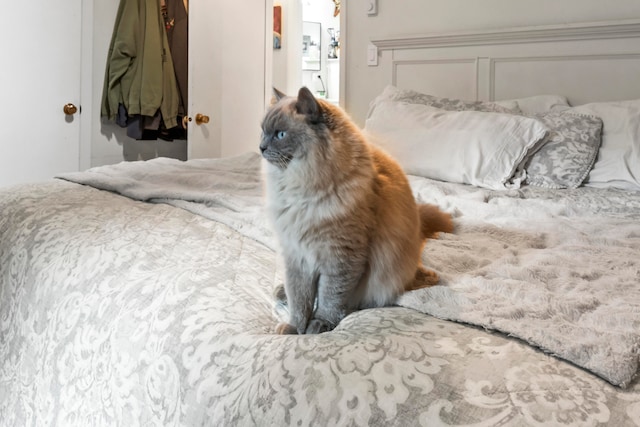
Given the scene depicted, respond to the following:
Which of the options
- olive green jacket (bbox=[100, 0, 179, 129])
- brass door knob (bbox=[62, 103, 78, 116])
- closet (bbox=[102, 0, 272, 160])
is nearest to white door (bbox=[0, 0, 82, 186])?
brass door knob (bbox=[62, 103, 78, 116])

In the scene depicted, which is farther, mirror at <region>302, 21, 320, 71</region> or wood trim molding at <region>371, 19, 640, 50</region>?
mirror at <region>302, 21, 320, 71</region>

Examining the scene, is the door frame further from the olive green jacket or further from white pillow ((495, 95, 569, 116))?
white pillow ((495, 95, 569, 116))

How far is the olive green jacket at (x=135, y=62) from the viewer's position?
10.9 feet

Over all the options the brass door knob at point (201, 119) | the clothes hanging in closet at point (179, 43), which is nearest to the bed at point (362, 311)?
the brass door knob at point (201, 119)

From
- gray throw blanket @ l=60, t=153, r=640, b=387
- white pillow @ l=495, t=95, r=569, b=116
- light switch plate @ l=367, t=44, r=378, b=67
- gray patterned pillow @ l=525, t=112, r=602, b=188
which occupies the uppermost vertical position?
light switch plate @ l=367, t=44, r=378, b=67

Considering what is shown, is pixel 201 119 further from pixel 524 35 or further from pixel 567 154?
pixel 567 154

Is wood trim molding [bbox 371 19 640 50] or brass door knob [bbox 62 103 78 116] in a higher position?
wood trim molding [bbox 371 19 640 50]

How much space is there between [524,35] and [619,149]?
0.85 meters

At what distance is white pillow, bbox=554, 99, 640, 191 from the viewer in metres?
1.88

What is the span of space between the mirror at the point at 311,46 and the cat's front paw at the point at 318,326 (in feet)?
15.7

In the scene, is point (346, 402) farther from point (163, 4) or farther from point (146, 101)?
point (163, 4)

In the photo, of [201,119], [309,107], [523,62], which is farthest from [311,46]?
[309,107]

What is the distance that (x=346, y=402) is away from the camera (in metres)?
0.63

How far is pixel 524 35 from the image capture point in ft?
8.29
